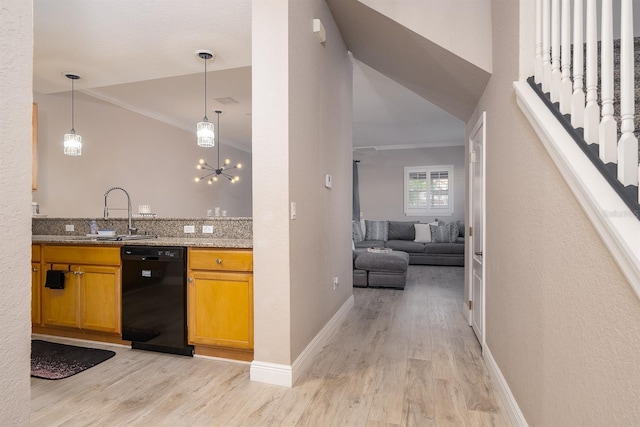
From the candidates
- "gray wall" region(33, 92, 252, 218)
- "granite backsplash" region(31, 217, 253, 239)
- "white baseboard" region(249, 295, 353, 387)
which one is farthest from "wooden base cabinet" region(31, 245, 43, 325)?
"white baseboard" region(249, 295, 353, 387)

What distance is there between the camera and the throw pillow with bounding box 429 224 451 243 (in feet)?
25.8

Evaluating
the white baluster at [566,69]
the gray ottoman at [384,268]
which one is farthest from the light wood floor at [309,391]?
the gray ottoman at [384,268]

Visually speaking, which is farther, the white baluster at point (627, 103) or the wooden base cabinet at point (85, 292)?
the wooden base cabinet at point (85, 292)

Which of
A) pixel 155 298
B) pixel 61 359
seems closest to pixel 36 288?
pixel 61 359

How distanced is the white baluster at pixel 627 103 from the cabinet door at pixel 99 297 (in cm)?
331

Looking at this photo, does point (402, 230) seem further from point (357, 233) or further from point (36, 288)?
point (36, 288)

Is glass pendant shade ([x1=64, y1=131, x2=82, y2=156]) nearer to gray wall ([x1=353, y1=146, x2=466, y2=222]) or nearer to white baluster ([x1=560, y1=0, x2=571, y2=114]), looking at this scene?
white baluster ([x1=560, y1=0, x2=571, y2=114])

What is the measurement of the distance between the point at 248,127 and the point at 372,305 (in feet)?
16.3

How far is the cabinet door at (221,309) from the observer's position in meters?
2.62

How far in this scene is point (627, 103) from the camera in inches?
41.1

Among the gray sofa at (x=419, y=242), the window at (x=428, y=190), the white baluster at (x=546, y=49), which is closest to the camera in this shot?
the white baluster at (x=546, y=49)

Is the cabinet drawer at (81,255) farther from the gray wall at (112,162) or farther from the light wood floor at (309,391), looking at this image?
the gray wall at (112,162)

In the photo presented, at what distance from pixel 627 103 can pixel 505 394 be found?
1.75 meters

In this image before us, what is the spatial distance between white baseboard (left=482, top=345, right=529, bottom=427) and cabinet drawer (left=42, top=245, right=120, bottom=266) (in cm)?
301
